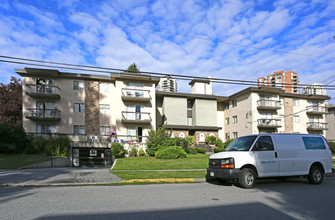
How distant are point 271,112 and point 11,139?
3470 cm

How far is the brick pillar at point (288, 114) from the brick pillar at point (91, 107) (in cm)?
2983

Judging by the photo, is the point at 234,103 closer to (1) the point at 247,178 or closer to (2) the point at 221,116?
(2) the point at 221,116

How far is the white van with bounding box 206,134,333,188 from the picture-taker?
26.0 ft

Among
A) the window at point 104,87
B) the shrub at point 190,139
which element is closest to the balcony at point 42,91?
the window at point 104,87

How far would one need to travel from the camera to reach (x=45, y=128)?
27297 mm

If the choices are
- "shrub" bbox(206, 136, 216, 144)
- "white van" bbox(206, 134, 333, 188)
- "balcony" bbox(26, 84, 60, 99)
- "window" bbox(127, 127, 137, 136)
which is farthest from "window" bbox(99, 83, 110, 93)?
"white van" bbox(206, 134, 333, 188)

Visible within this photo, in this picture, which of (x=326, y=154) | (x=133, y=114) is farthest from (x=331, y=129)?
(x=326, y=154)

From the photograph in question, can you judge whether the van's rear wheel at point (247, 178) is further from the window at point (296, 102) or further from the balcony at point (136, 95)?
the window at point (296, 102)

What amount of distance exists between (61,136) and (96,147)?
159 inches

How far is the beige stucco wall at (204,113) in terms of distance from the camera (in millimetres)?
34125

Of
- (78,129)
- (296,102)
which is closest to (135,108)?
(78,129)

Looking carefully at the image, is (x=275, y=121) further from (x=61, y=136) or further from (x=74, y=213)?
(x=74, y=213)

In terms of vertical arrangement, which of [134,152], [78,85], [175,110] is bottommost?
[134,152]

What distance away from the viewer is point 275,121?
34.9 meters
